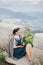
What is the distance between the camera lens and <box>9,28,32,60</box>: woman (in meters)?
8.38

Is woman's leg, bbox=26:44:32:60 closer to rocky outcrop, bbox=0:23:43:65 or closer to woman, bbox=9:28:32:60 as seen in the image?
woman, bbox=9:28:32:60

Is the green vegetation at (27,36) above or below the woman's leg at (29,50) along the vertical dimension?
below

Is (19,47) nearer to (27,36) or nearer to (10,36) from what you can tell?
(10,36)

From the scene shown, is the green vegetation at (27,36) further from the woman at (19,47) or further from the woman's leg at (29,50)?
the woman's leg at (29,50)

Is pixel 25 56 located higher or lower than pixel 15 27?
lower

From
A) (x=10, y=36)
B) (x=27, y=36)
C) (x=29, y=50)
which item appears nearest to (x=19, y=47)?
(x=29, y=50)

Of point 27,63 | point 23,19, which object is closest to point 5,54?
point 27,63

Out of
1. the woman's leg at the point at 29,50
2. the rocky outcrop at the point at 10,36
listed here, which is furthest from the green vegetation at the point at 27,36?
the woman's leg at the point at 29,50

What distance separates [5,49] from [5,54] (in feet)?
2.23

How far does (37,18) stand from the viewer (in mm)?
11055

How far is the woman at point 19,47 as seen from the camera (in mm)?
8375

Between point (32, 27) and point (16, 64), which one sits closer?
point (16, 64)

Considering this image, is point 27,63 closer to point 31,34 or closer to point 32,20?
point 31,34

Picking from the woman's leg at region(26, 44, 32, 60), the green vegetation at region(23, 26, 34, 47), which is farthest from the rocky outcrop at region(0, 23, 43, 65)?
the green vegetation at region(23, 26, 34, 47)
